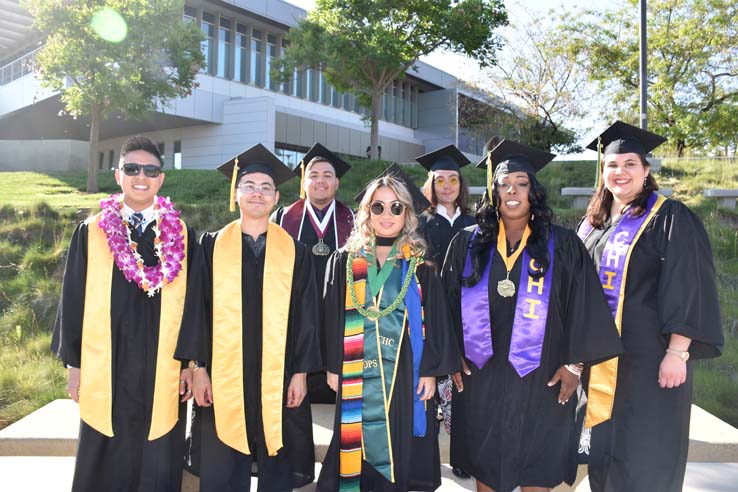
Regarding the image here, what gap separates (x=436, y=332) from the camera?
2957 millimetres

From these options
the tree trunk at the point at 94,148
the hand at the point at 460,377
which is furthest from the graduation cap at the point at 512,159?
the tree trunk at the point at 94,148

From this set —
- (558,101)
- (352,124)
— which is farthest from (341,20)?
(352,124)

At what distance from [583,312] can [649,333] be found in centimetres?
36

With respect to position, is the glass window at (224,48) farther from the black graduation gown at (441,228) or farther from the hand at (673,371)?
the hand at (673,371)

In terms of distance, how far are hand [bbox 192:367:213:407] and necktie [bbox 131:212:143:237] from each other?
2.82ft

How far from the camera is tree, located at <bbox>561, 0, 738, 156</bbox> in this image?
15.2 meters

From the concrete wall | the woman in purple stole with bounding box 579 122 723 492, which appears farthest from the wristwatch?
the concrete wall

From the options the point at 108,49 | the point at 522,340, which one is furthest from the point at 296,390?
the point at 108,49

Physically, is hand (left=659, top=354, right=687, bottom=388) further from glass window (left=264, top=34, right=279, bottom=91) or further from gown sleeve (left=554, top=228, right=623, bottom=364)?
glass window (left=264, top=34, right=279, bottom=91)

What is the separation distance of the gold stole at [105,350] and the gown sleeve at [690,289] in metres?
2.60

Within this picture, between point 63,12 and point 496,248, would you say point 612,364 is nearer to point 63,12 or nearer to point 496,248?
point 496,248

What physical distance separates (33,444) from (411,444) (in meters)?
2.86

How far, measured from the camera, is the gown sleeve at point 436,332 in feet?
9.50

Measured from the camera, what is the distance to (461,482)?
11.7ft
